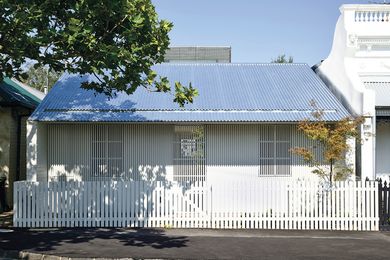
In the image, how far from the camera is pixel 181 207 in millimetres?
14867

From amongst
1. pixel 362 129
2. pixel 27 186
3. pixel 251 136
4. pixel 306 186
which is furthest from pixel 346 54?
pixel 27 186

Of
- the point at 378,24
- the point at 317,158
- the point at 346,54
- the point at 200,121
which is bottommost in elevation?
the point at 317,158

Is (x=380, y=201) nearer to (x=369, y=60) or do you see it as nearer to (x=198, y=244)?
(x=198, y=244)

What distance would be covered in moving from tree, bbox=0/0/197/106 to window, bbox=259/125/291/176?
Result: 19.8ft

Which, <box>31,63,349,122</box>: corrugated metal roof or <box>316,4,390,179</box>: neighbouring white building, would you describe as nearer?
<box>31,63,349,122</box>: corrugated metal roof

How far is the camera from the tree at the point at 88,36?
10.2m

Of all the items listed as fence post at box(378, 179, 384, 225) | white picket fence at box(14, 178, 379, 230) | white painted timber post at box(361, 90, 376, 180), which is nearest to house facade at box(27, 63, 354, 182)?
white painted timber post at box(361, 90, 376, 180)

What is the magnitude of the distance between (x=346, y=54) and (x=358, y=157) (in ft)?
12.4

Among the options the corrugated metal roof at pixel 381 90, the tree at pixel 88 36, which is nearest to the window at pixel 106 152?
the tree at pixel 88 36

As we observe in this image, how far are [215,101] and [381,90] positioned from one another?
5.88 meters

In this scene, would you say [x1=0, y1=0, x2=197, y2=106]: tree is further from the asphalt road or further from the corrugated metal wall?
the corrugated metal wall

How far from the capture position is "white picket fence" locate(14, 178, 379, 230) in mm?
14641

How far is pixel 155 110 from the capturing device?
56.9 ft

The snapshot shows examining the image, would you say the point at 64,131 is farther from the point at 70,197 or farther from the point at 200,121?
the point at 200,121
